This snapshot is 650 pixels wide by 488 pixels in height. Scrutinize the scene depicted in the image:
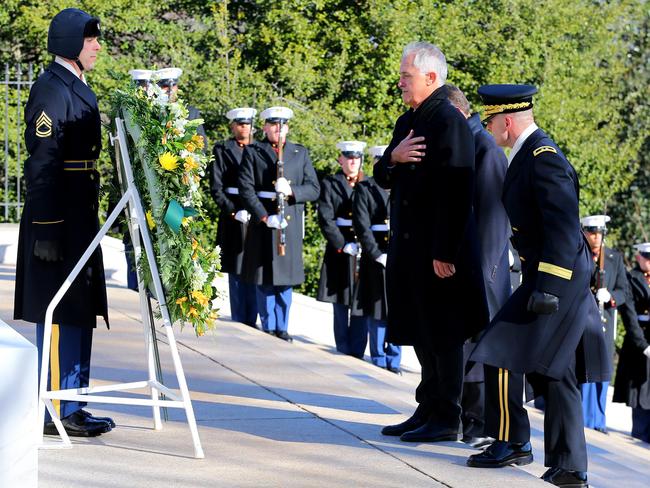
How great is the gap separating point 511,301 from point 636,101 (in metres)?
19.7

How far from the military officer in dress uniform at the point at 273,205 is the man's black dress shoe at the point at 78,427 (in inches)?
211

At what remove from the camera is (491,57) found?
843 inches

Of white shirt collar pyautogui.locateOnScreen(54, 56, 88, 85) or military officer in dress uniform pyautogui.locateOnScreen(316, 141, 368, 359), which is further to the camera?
military officer in dress uniform pyautogui.locateOnScreen(316, 141, 368, 359)

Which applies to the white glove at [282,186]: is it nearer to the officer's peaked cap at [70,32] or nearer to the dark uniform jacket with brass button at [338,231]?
the dark uniform jacket with brass button at [338,231]

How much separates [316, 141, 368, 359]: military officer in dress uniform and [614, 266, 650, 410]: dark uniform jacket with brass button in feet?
7.90

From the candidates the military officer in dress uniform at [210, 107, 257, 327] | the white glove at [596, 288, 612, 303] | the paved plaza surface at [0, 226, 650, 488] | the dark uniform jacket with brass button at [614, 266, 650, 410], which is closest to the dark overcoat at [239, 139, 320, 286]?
the military officer in dress uniform at [210, 107, 257, 327]

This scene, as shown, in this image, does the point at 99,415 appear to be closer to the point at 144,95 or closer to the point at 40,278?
the point at 40,278

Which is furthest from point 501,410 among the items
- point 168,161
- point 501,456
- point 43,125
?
point 43,125

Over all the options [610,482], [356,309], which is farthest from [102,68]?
[610,482]

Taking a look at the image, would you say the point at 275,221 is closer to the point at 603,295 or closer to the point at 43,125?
the point at 603,295

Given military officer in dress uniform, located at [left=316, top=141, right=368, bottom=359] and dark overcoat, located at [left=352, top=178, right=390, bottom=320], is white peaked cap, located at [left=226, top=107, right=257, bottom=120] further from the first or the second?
dark overcoat, located at [left=352, top=178, right=390, bottom=320]

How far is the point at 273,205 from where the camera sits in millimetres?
11523

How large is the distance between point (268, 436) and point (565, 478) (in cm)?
141

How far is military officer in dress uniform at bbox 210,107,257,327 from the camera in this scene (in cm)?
1165
